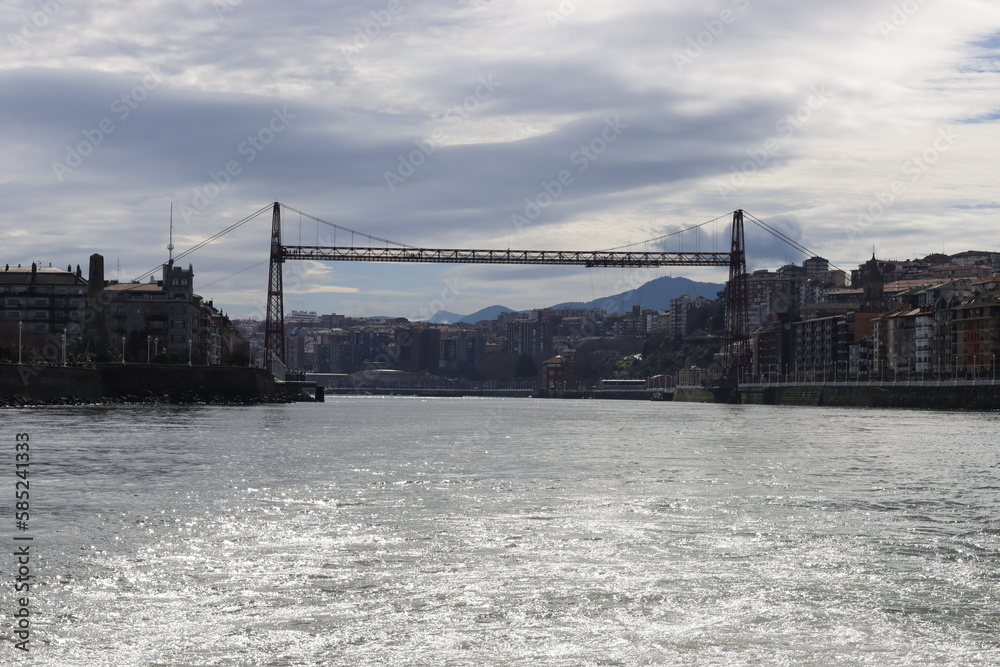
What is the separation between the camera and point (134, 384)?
78.1m

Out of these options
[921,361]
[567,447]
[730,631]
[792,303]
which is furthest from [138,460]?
[792,303]

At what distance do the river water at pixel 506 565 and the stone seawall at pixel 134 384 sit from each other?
37.3 metres

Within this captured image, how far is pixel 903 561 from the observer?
43.7ft

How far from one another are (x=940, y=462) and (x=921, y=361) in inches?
3745

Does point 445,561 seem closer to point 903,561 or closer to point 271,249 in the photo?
point 903,561

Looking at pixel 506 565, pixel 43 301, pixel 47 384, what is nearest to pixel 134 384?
pixel 47 384

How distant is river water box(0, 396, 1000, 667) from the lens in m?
9.34

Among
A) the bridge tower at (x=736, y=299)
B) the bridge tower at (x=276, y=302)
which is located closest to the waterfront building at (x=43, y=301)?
the bridge tower at (x=276, y=302)

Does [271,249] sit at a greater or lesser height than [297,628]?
greater

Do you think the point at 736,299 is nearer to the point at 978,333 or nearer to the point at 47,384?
the point at 978,333

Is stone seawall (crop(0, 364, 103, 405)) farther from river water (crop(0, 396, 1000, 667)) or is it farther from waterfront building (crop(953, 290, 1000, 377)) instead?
waterfront building (crop(953, 290, 1000, 377))

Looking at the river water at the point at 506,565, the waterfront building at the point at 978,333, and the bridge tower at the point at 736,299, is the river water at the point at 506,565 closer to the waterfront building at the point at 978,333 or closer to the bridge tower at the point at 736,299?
the waterfront building at the point at 978,333

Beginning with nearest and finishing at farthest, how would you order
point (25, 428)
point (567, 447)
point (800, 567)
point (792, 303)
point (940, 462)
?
1. point (800, 567)
2. point (940, 462)
3. point (567, 447)
4. point (25, 428)
5. point (792, 303)

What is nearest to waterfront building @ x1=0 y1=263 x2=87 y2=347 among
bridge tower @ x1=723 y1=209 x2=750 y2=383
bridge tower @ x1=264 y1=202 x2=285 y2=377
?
bridge tower @ x1=264 y1=202 x2=285 y2=377
